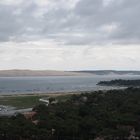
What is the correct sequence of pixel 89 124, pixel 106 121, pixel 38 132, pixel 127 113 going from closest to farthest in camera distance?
pixel 38 132 → pixel 89 124 → pixel 106 121 → pixel 127 113

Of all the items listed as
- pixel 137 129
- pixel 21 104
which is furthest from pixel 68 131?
pixel 21 104

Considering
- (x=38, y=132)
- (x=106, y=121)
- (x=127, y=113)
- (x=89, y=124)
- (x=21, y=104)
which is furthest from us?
(x=21, y=104)

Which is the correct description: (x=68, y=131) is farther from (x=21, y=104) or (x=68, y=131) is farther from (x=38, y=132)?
(x=21, y=104)

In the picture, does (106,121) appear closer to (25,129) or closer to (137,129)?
(137,129)

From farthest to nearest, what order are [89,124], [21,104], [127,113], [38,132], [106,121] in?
1. [21,104]
2. [127,113]
3. [106,121]
4. [89,124]
5. [38,132]

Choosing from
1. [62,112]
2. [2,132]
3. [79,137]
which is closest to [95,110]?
[62,112]

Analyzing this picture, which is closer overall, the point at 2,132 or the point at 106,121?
the point at 2,132

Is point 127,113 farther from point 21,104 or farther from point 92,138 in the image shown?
point 21,104

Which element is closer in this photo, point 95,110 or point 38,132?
point 38,132
